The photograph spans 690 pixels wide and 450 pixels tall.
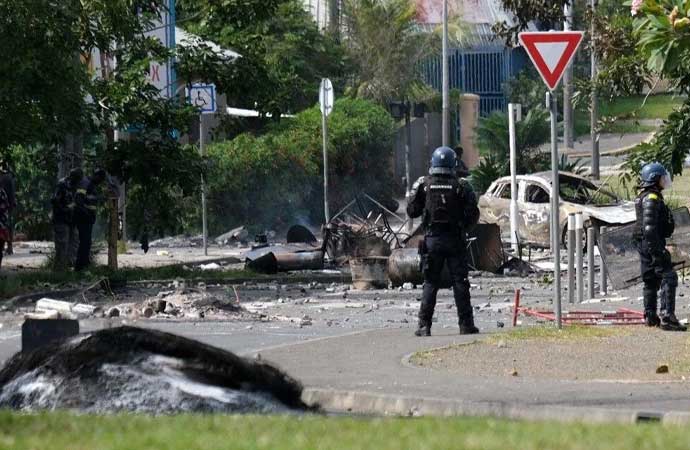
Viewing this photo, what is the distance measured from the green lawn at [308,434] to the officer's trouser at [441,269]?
6610 mm

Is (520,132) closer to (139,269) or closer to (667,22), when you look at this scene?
(139,269)

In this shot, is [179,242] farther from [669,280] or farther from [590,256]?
[669,280]

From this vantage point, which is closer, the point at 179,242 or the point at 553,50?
the point at 553,50

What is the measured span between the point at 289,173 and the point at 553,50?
74.5ft

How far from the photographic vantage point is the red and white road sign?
1483 cm

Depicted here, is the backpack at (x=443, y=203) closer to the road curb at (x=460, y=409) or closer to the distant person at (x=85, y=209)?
the road curb at (x=460, y=409)

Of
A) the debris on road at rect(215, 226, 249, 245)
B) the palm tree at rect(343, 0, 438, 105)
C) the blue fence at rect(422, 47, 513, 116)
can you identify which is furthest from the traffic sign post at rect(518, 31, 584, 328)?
the blue fence at rect(422, 47, 513, 116)

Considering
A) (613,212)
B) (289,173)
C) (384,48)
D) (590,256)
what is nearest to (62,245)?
(590,256)

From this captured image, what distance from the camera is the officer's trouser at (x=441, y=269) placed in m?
15.3

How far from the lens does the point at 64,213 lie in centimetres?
2423

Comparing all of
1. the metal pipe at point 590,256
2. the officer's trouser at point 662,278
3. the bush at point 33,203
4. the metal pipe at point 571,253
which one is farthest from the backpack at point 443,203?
the bush at point 33,203

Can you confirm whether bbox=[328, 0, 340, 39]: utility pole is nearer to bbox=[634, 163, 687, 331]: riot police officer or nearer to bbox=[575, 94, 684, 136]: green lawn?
bbox=[575, 94, 684, 136]: green lawn

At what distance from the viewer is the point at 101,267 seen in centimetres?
2431

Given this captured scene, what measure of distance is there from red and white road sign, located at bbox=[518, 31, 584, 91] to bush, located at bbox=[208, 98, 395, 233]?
19047mm
